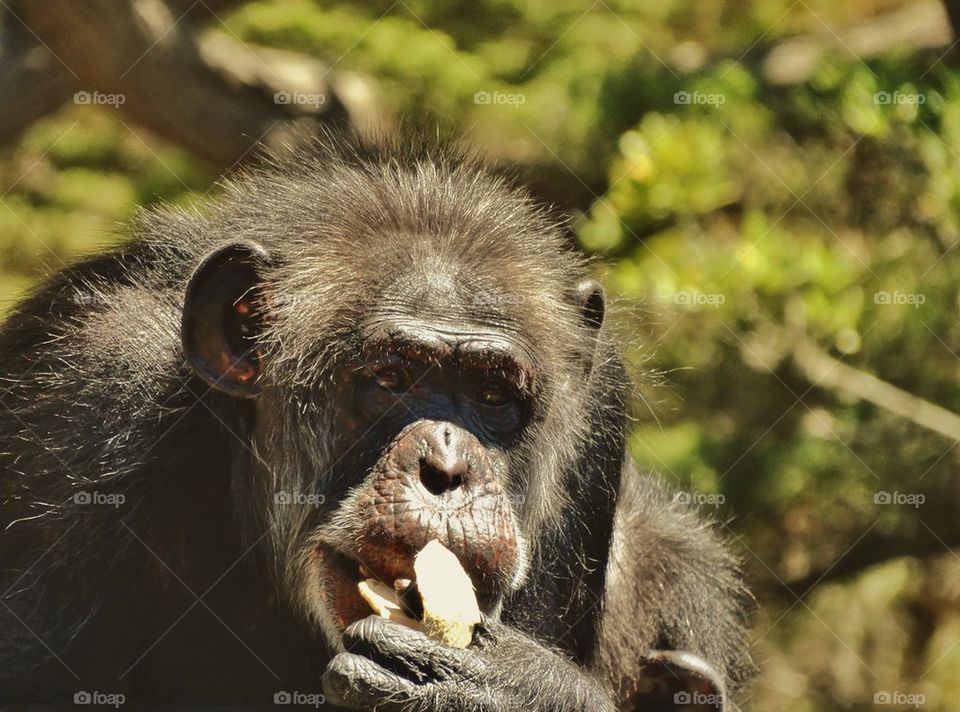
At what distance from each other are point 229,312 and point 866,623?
7.18m

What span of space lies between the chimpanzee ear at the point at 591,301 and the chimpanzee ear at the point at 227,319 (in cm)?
154

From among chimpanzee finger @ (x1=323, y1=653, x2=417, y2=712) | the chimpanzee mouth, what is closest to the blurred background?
the chimpanzee mouth

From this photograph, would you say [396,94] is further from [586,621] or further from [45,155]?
[586,621]

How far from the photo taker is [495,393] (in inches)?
222

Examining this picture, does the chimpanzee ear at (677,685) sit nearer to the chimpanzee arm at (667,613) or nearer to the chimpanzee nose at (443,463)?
the chimpanzee arm at (667,613)

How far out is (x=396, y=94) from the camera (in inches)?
419

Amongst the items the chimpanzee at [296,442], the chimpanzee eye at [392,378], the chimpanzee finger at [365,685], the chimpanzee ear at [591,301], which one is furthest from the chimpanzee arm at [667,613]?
the chimpanzee finger at [365,685]

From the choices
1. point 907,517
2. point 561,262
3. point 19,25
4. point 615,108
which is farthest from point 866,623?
point 19,25

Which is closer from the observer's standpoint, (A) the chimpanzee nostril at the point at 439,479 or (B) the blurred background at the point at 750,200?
(A) the chimpanzee nostril at the point at 439,479

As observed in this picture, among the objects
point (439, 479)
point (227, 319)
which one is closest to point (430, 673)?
point (439, 479)

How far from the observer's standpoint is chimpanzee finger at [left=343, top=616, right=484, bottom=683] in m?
4.69

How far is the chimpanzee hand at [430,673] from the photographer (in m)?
4.62

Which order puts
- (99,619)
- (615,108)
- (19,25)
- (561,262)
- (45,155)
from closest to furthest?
(99,619) → (561,262) → (19,25) → (615,108) → (45,155)

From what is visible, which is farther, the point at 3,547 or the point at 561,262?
the point at 561,262
